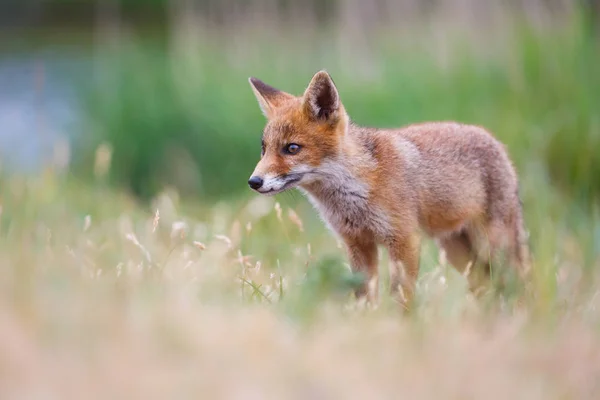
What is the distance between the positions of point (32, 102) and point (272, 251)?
10.3m

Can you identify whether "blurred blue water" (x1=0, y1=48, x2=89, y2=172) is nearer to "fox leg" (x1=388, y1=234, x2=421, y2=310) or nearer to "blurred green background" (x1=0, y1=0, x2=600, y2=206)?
"blurred green background" (x1=0, y1=0, x2=600, y2=206)

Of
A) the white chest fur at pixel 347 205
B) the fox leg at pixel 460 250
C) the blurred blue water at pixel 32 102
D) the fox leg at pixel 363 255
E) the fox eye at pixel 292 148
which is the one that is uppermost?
the fox eye at pixel 292 148

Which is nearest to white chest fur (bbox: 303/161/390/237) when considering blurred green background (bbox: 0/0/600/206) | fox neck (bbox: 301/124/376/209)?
fox neck (bbox: 301/124/376/209)

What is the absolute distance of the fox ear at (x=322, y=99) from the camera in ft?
16.4

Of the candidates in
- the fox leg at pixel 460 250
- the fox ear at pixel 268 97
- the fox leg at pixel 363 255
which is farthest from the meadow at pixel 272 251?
the fox ear at pixel 268 97

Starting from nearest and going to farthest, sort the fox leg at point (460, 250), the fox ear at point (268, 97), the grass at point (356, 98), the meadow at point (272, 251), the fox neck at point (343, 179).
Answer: the meadow at point (272, 251) → the fox neck at point (343, 179) → the fox ear at point (268, 97) → the fox leg at point (460, 250) → the grass at point (356, 98)

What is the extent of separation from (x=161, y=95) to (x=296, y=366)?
851 cm

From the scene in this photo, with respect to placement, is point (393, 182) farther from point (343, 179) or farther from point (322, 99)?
point (322, 99)

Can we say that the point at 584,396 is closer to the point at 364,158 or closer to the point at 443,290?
the point at 443,290

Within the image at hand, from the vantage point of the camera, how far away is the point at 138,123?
10.5 metres

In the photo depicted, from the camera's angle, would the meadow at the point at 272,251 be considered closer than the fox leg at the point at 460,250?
Yes

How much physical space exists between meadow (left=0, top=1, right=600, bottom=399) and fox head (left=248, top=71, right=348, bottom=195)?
299 millimetres

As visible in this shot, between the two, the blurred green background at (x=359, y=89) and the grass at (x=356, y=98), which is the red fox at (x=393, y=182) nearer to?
the blurred green background at (x=359, y=89)

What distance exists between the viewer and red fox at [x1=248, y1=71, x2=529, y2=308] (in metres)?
4.89
